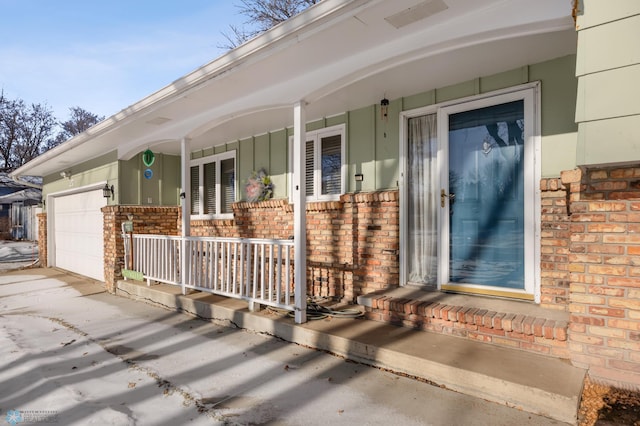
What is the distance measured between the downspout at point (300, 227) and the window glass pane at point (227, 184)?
3.08 meters

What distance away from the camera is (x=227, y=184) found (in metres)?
6.73

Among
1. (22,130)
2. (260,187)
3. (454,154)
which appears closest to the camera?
(454,154)

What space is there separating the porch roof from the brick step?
2084 mm

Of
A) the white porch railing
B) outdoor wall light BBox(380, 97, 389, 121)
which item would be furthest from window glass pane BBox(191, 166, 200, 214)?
outdoor wall light BBox(380, 97, 389, 121)

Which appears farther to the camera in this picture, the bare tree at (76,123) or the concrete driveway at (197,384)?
the bare tree at (76,123)

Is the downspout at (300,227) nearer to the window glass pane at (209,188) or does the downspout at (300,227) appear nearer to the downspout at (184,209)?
the downspout at (184,209)

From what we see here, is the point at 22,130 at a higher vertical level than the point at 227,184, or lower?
higher

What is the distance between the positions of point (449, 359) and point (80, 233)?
8.85 m

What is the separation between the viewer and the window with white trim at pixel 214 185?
6680 millimetres

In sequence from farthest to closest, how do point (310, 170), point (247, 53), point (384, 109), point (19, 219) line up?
point (19, 219)
point (310, 170)
point (384, 109)
point (247, 53)

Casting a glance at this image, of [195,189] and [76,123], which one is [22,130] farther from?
[195,189]

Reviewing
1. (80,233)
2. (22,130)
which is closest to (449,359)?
(80,233)

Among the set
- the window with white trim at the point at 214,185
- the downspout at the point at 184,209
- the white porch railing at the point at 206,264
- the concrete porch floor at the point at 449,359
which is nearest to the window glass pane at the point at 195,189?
the window with white trim at the point at 214,185

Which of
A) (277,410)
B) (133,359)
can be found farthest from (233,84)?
(277,410)
